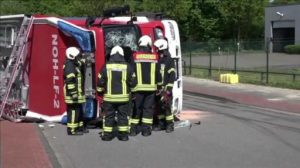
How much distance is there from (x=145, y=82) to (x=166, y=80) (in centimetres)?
42

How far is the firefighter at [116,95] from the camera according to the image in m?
10.3

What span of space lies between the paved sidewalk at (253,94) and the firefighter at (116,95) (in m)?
6.32

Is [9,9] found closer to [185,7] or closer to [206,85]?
[185,7]

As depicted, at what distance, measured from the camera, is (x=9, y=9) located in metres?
64.8

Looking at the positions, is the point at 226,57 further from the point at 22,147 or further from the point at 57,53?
the point at 22,147

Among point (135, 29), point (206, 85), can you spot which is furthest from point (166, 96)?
point (206, 85)

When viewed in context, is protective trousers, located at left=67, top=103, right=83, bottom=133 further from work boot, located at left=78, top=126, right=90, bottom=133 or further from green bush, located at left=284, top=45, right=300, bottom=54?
green bush, located at left=284, top=45, right=300, bottom=54

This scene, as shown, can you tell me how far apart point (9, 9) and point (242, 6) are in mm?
26378

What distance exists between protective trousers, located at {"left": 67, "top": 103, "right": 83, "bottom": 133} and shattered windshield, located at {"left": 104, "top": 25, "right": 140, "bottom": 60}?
131 centimetres

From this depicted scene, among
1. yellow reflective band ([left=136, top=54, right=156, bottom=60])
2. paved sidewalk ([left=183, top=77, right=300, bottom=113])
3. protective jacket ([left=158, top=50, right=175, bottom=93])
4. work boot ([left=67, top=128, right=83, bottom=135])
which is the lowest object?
paved sidewalk ([left=183, top=77, right=300, bottom=113])

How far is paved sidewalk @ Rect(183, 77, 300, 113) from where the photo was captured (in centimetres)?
1648

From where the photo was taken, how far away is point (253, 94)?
1933 centimetres

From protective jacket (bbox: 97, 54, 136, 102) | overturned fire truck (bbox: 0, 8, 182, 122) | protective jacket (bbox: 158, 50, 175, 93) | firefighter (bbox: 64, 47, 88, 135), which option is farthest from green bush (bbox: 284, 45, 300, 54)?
protective jacket (bbox: 97, 54, 136, 102)

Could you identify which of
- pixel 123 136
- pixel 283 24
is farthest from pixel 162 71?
pixel 283 24
